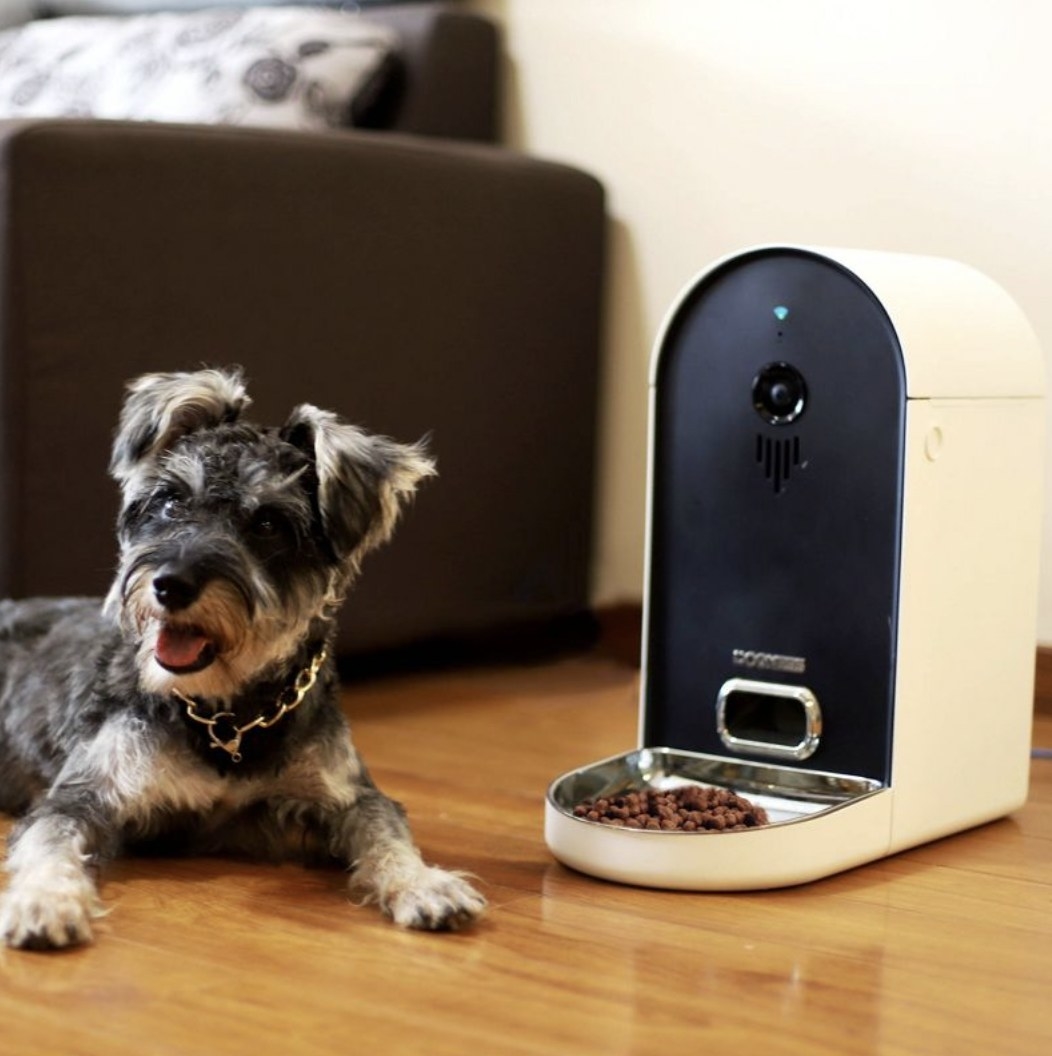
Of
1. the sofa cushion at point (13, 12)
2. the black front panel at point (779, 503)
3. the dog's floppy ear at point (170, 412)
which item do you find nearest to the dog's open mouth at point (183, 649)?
the dog's floppy ear at point (170, 412)

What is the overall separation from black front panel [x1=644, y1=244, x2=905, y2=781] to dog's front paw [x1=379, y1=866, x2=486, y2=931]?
48 centimetres

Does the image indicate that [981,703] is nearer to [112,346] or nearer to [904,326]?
[904,326]

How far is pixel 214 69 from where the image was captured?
3.00m

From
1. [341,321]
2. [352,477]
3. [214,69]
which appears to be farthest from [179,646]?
[214,69]

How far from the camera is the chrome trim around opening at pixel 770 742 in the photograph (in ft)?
6.64

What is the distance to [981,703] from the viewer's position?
6.93 feet

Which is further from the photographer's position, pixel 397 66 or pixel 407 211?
pixel 397 66

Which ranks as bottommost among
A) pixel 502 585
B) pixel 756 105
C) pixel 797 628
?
pixel 502 585

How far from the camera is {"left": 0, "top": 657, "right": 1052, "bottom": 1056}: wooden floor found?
4.71 feet

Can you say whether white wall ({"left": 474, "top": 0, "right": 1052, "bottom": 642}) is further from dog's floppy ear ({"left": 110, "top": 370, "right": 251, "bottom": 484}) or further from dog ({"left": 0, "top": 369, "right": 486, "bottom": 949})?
dog's floppy ear ({"left": 110, "top": 370, "right": 251, "bottom": 484})

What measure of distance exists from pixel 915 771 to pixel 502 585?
1.26 meters

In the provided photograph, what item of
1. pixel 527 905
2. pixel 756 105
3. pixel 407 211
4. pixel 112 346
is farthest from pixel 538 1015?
pixel 756 105

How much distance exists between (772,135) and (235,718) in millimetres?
1591

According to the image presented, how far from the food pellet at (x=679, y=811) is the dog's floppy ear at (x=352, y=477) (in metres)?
0.39
